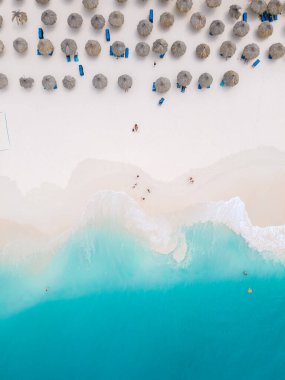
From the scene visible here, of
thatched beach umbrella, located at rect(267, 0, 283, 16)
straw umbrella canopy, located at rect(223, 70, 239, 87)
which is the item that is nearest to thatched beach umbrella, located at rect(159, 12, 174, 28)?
straw umbrella canopy, located at rect(223, 70, 239, 87)

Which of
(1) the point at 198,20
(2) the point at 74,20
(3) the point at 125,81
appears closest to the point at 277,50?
(1) the point at 198,20

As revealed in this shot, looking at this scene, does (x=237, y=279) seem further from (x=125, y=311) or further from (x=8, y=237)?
(x=8, y=237)

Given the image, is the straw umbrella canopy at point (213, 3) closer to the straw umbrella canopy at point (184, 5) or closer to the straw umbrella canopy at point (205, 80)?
the straw umbrella canopy at point (184, 5)

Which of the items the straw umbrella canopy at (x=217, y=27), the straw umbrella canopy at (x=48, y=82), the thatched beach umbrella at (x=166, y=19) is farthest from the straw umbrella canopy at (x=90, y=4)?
the straw umbrella canopy at (x=217, y=27)

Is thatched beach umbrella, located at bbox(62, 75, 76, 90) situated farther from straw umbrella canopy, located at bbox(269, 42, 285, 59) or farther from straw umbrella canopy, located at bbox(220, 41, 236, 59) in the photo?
straw umbrella canopy, located at bbox(269, 42, 285, 59)

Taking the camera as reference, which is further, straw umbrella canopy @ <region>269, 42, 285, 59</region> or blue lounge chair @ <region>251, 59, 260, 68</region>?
blue lounge chair @ <region>251, 59, 260, 68</region>


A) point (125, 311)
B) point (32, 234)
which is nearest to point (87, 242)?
point (32, 234)

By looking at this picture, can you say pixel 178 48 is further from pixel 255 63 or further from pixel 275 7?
pixel 275 7
